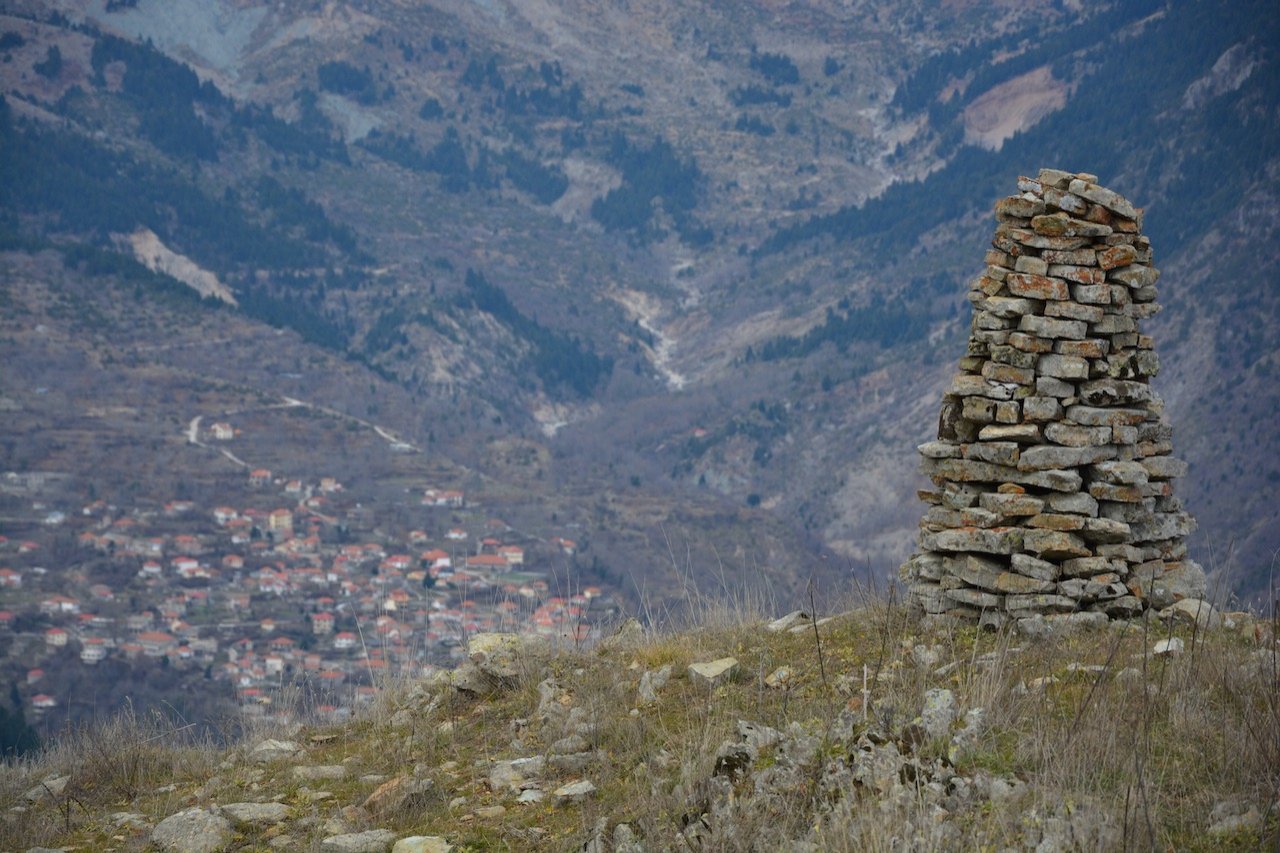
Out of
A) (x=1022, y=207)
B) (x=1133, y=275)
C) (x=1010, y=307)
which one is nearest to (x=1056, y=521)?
(x=1010, y=307)

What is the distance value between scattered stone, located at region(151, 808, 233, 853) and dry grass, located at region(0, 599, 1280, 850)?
497 millimetres

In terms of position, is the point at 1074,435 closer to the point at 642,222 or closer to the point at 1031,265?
the point at 1031,265

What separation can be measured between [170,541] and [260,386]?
27.8m

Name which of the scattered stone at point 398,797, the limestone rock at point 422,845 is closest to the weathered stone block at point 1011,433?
Result: the scattered stone at point 398,797

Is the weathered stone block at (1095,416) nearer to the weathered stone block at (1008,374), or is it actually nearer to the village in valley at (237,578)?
the weathered stone block at (1008,374)

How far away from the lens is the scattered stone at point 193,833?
7.48m

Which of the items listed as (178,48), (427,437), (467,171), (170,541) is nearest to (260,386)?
(427,437)

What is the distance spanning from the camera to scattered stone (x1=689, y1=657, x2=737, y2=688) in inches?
346

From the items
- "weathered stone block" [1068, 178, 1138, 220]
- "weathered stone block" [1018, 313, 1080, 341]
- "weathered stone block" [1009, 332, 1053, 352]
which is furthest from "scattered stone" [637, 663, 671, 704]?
"weathered stone block" [1068, 178, 1138, 220]

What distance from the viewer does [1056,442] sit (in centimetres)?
936

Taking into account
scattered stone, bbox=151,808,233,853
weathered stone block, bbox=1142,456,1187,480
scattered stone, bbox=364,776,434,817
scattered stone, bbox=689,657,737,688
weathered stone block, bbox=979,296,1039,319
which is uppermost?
weathered stone block, bbox=979,296,1039,319

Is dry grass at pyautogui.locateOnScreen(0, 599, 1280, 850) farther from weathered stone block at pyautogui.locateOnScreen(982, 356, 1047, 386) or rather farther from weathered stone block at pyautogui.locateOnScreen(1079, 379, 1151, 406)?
weathered stone block at pyautogui.locateOnScreen(982, 356, 1047, 386)

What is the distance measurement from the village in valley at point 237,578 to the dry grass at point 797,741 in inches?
894

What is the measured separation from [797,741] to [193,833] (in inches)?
141
